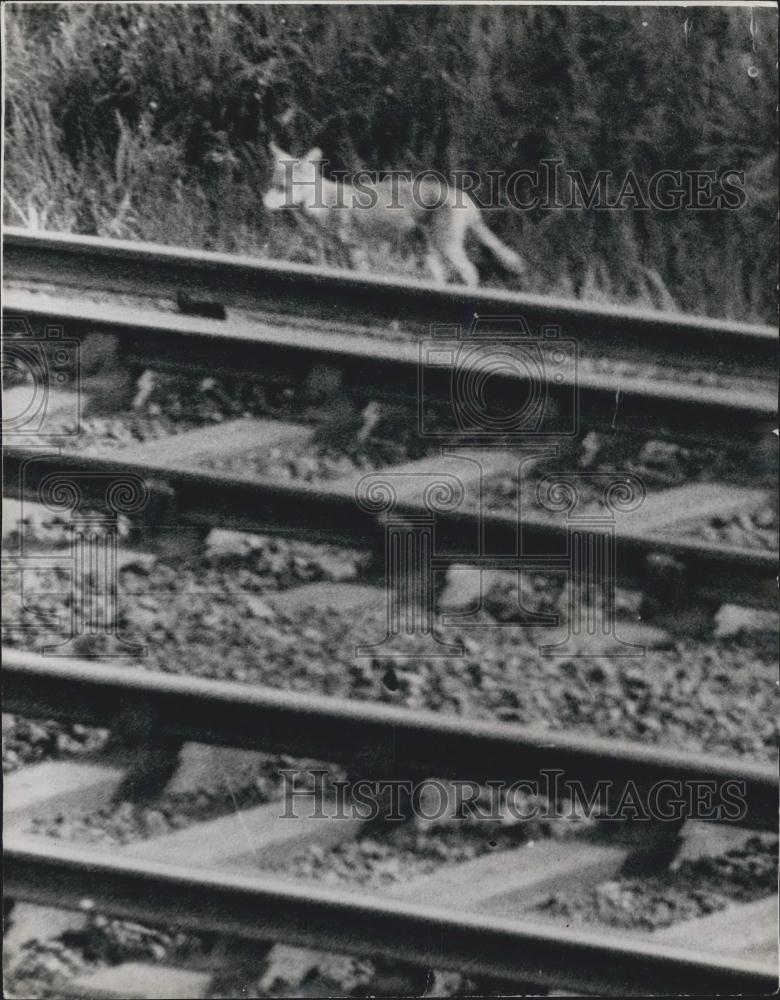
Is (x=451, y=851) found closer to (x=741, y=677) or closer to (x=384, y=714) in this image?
(x=384, y=714)

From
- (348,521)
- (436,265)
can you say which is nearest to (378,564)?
(348,521)

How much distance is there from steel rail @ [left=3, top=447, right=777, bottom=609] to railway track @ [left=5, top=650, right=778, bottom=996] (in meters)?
0.45

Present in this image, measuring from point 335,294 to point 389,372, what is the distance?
34 centimetres

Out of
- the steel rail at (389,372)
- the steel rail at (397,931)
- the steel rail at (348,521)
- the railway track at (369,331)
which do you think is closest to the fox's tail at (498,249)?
the railway track at (369,331)

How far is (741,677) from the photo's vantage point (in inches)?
93.1

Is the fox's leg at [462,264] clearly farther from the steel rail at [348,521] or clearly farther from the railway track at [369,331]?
the steel rail at [348,521]

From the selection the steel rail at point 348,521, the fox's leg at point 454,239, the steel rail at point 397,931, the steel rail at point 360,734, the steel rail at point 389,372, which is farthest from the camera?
the fox's leg at point 454,239

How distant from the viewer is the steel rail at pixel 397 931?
2.04 meters

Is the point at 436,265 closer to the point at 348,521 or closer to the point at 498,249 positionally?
the point at 498,249

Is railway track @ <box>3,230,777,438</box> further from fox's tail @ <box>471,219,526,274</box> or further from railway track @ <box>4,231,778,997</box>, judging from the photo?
fox's tail @ <box>471,219,526,274</box>

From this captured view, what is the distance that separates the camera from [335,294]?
274 cm

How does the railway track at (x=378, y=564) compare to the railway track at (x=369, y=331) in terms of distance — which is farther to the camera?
the railway track at (x=369, y=331)

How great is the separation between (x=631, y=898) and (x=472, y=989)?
0.42m

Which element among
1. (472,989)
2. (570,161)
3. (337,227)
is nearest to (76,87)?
(337,227)
